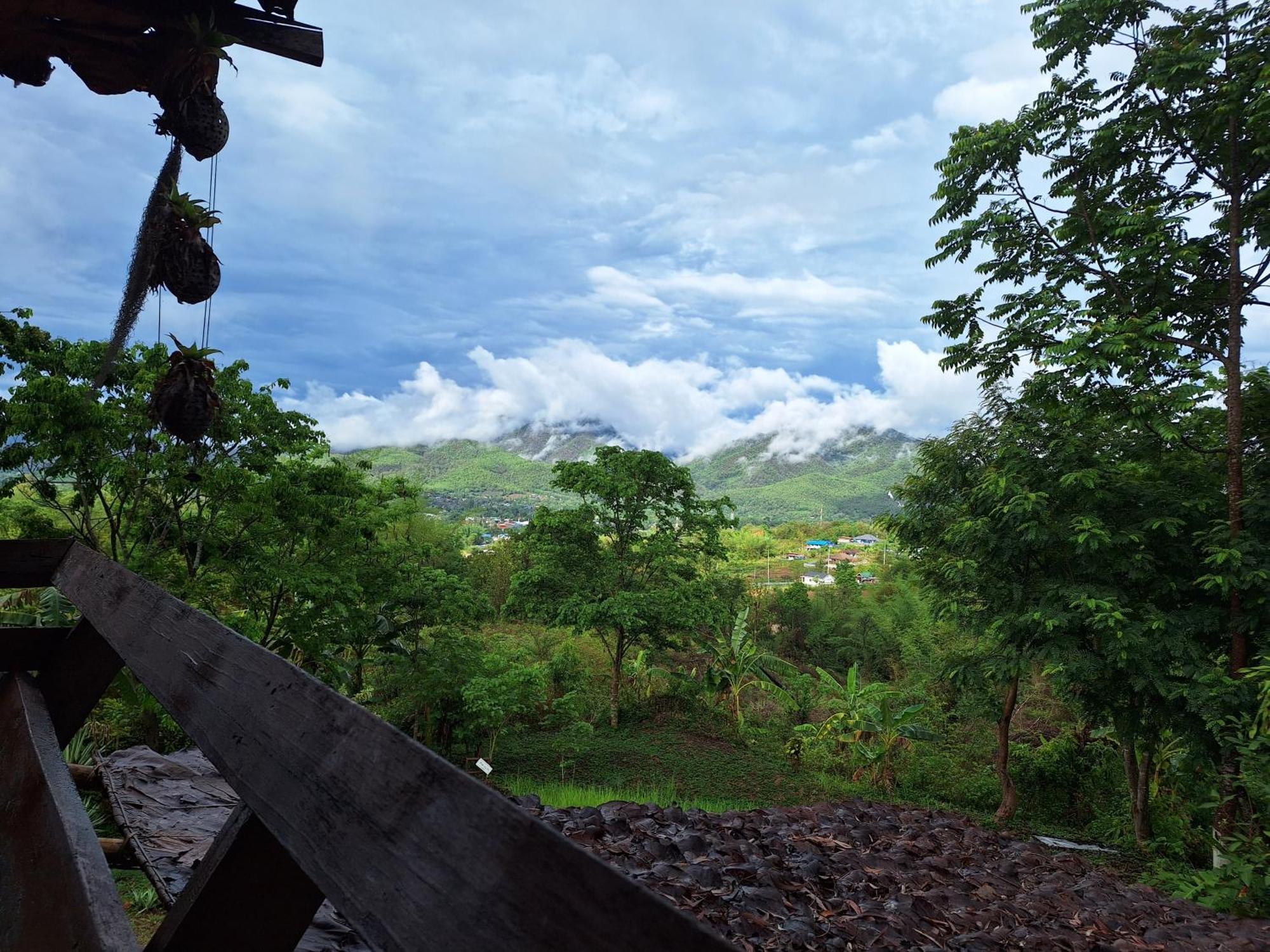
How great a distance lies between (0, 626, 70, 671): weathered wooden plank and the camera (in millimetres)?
1781

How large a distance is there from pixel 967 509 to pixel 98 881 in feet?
30.9

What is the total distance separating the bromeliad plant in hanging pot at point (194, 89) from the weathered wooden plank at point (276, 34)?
0.08 m

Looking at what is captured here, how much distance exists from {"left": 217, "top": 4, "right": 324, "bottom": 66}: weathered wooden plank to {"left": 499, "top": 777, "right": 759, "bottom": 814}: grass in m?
Result: 5.94

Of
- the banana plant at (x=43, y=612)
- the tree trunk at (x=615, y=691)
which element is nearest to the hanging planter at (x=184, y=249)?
the banana plant at (x=43, y=612)

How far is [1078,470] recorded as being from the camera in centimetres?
750

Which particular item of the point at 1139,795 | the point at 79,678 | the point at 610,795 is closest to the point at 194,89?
the point at 79,678

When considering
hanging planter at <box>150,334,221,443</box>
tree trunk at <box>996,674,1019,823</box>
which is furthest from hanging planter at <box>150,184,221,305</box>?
tree trunk at <box>996,674,1019,823</box>

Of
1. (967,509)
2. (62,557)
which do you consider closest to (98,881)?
(62,557)

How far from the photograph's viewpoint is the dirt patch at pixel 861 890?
313cm

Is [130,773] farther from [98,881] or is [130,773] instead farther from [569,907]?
[569,907]

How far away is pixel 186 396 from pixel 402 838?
13.5 feet

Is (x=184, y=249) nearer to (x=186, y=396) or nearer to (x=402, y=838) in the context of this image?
(x=186, y=396)

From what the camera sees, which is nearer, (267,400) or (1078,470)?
(1078,470)

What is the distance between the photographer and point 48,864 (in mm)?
1032
